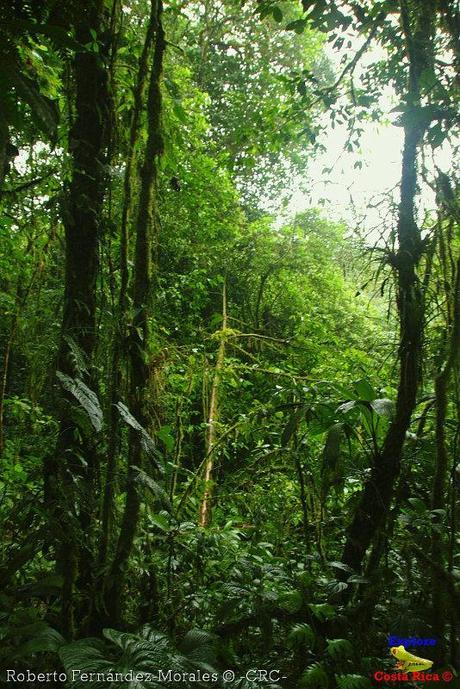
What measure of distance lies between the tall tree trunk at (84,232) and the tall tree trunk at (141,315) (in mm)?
179

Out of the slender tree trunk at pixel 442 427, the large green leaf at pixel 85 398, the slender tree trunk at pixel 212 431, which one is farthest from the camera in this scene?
the slender tree trunk at pixel 212 431

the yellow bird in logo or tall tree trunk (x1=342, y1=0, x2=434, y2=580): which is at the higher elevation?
tall tree trunk (x1=342, y1=0, x2=434, y2=580)

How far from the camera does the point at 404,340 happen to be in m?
2.36

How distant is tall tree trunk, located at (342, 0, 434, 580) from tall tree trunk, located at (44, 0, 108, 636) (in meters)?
1.31

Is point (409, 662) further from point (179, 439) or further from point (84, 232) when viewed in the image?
point (84, 232)

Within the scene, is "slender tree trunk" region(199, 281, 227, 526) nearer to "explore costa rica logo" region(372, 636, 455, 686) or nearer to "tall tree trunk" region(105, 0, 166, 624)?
"tall tree trunk" region(105, 0, 166, 624)

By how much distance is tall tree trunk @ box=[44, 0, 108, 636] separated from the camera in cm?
210

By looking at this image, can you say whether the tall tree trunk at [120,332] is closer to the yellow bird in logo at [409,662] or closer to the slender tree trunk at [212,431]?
the yellow bird in logo at [409,662]

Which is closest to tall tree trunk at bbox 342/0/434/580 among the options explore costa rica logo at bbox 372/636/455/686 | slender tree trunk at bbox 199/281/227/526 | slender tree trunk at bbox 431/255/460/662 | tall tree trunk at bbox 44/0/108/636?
slender tree trunk at bbox 431/255/460/662

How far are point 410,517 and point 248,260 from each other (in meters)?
6.23

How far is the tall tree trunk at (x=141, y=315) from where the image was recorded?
6.64ft

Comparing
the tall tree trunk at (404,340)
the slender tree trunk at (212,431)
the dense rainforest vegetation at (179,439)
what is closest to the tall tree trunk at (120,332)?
the dense rainforest vegetation at (179,439)

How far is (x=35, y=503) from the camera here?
6.26 feet

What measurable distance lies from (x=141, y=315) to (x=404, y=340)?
128cm
